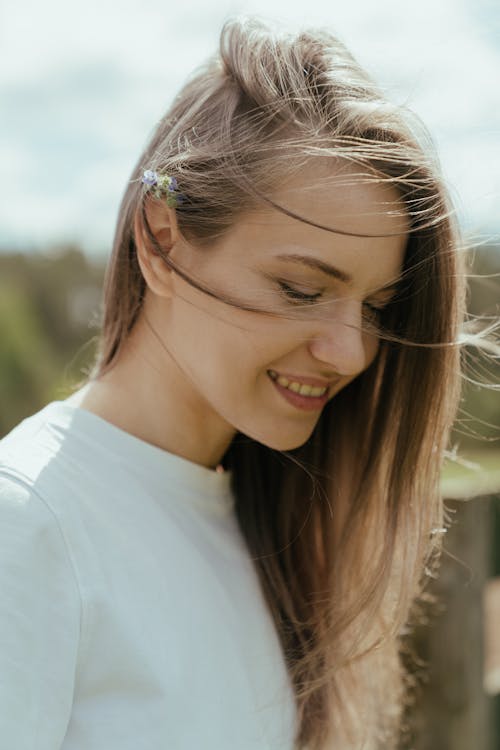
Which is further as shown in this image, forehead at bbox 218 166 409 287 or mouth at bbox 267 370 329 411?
mouth at bbox 267 370 329 411

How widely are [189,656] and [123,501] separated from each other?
23 cm

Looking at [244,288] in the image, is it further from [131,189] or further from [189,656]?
[189,656]

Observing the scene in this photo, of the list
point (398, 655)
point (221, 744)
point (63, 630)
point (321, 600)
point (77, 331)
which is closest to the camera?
point (63, 630)

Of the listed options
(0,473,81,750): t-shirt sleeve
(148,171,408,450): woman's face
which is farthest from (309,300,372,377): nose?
(0,473,81,750): t-shirt sleeve

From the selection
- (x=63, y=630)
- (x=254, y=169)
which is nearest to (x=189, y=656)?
(x=63, y=630)

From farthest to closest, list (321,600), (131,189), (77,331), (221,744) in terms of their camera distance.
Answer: (77,331) < (321,600) < (131,189) < (221,744)

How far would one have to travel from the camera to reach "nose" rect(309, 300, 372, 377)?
141 cm

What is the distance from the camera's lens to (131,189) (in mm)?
1566

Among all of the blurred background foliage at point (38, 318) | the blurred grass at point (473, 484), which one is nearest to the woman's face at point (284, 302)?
the blurred grass at point (473, 484)

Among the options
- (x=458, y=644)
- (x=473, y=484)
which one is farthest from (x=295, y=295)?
(x=458, y=644)

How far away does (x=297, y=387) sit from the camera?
147cm

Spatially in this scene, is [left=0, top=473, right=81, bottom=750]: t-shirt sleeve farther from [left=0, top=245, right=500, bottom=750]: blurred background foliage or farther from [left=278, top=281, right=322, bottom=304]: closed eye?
[left=0, top=245, right=500, bottom=750]: blurred background foliage

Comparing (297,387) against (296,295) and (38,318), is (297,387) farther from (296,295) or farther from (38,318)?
(38,318)

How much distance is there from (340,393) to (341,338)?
368mm
